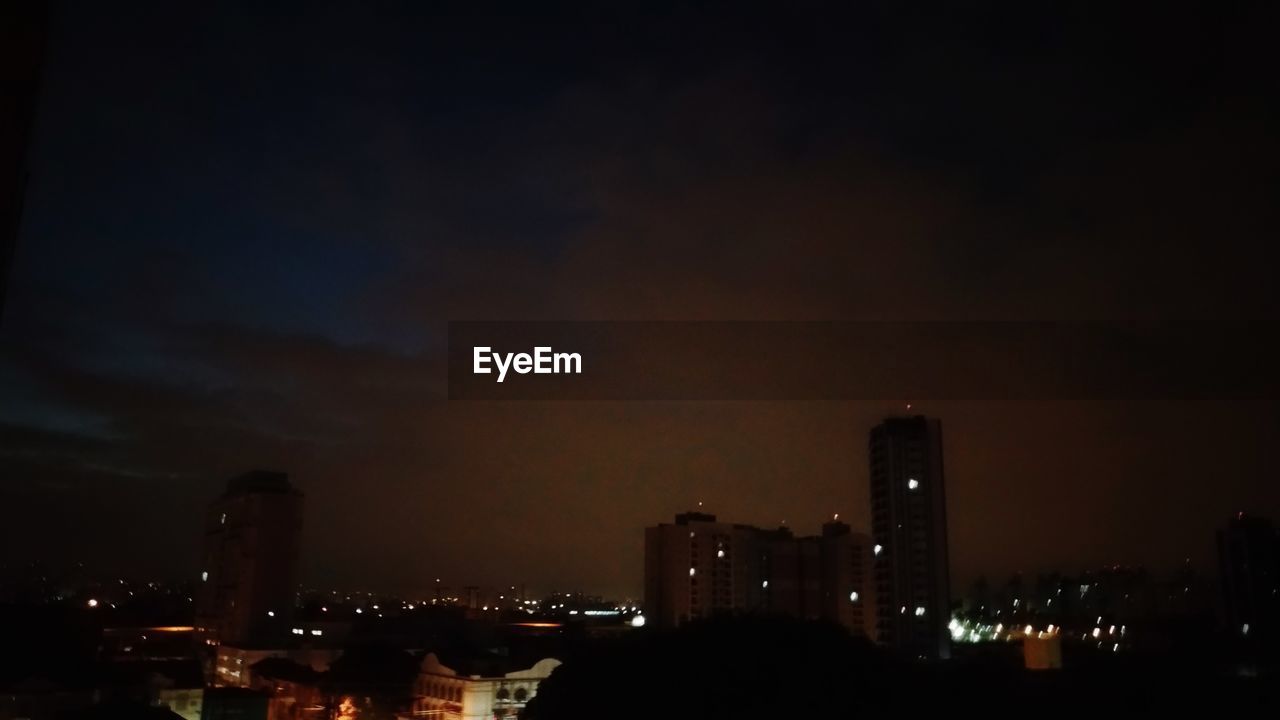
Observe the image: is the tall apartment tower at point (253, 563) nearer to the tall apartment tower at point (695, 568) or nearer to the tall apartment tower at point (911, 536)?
the tall apartment tower at point (695, 568)

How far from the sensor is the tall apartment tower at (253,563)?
832 inches

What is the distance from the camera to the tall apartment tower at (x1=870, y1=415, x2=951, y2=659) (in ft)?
67.1

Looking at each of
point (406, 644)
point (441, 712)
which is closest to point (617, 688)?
point (441, 712)

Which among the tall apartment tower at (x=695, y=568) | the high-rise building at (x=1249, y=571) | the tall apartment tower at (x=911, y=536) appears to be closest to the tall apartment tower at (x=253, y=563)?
the tall apartment tower at (x=695, y=568)

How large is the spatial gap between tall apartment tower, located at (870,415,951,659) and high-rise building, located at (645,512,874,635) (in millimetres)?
3885

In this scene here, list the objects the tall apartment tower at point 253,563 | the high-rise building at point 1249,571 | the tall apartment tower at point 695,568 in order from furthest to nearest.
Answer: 1. the tall apartment tower at point 695,568
2. the tall apartment tower at point 253,563
3. the high-rise building at point 1249,571

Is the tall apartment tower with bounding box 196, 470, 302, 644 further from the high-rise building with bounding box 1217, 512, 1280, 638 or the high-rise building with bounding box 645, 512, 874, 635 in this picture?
the high-rise building with bounding box 1217, 512, 1280, 638

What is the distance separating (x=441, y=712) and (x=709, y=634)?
323 inches

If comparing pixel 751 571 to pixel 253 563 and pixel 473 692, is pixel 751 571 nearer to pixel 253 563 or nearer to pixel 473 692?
pixel 253 563

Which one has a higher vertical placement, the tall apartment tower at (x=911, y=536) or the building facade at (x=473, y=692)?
the tall apartment tower at (x=911, y=536)

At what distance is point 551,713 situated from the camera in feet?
20.1

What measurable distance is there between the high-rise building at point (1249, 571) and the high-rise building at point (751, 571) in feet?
28.7

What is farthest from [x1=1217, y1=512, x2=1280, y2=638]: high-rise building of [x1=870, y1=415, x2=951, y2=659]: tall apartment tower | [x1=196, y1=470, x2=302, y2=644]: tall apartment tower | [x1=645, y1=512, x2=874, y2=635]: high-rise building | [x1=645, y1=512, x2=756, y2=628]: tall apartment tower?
[x1=196, y1=470, x2=302, y2=644]: tall apartment tower

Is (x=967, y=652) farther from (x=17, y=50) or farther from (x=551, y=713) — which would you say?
(x=17, y=50)
